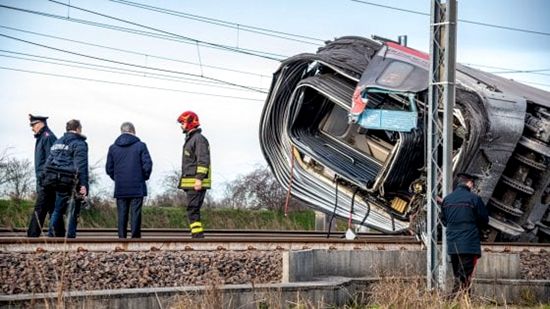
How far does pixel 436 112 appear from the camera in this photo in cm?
1230

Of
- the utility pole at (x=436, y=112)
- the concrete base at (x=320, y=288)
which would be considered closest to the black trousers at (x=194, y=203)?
the concrete base at (x=320, y=288)

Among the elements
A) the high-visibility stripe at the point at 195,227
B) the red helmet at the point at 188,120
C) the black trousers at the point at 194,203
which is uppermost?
the red helmet at the point at 188,120

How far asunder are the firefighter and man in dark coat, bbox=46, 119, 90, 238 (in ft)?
4.14

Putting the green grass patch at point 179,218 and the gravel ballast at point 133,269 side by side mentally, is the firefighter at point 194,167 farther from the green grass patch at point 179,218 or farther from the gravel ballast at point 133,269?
the green grass patch at point 179,218

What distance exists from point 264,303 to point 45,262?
81.9 inches

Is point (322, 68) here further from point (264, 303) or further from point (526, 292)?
point (264, 303)

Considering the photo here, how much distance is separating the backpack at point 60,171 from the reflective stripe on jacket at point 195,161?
1401 millimetres

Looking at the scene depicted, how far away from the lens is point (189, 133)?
523 inches

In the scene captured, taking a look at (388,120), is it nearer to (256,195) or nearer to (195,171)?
(195,171)

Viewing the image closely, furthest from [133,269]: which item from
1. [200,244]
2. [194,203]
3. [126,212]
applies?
[194,203]

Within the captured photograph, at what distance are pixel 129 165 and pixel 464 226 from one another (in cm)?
424

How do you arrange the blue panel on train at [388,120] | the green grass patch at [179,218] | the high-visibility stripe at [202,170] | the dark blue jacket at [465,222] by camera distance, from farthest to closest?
the green grass patch at [179,218] < the blue panel on train at [388,120] < the high-visibility stripe at [202,170] < the dark blue jacket at [465,222]

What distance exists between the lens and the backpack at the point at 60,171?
12523 millimetres

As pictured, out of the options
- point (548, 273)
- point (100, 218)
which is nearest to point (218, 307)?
point (548, 273)
